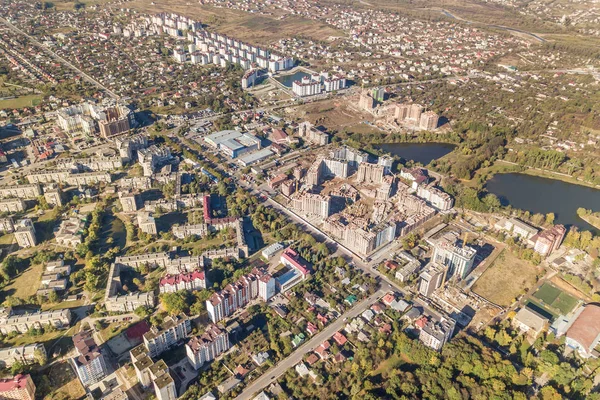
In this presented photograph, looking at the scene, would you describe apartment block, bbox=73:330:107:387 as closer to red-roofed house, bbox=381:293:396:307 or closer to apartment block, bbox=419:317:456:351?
red-roofed house, bbox=381:293:396:307

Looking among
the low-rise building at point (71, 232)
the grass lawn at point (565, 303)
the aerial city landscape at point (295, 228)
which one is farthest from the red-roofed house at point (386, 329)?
the low-rise building at point (71, 232)

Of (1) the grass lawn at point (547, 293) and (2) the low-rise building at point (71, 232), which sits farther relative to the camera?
(2) the low-rise building at point (71, 232)

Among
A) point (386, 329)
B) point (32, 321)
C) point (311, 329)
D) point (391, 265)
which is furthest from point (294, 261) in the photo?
point (32, 321)

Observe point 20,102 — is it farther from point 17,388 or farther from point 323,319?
point 323,319

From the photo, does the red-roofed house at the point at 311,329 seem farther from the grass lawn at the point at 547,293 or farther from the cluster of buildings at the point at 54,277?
the cluster of buildings at the point at 54,277

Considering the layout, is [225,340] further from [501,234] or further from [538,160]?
[538,160]

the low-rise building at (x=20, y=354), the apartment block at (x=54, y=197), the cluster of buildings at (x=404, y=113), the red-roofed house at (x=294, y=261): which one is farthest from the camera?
the cluster of buildings at (x=404, y=113)
